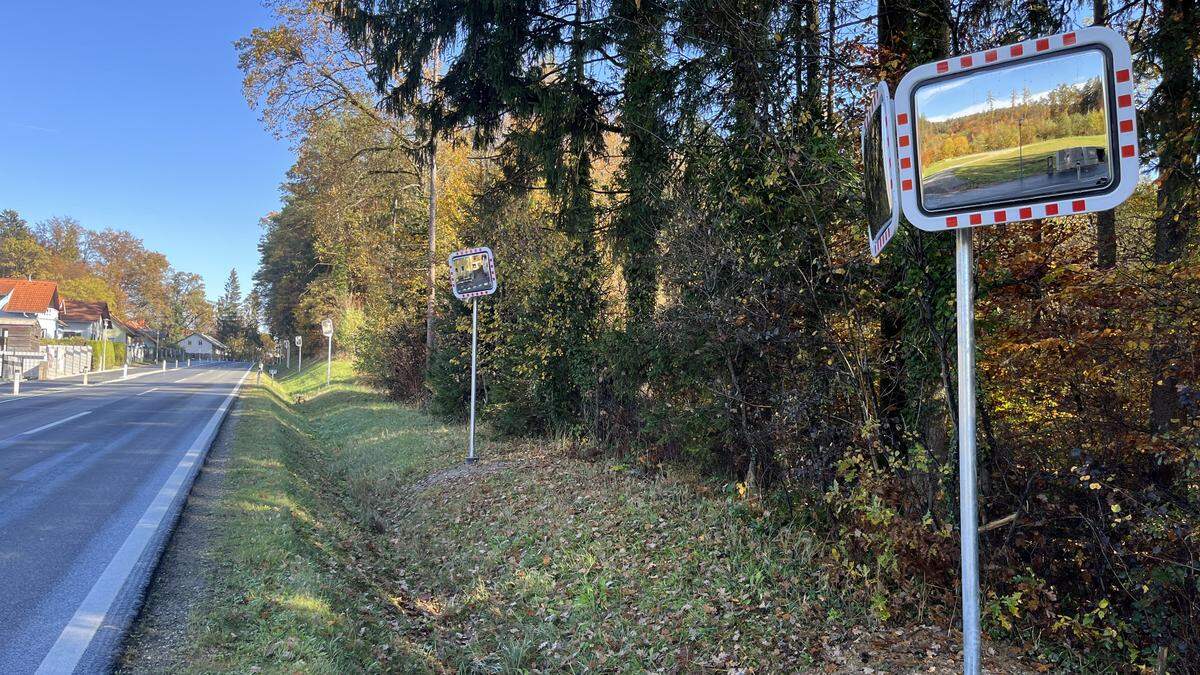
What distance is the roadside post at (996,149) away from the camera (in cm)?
213

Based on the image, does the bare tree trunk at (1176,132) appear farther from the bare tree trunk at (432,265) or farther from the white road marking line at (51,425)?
the white road marking line at (51,425)

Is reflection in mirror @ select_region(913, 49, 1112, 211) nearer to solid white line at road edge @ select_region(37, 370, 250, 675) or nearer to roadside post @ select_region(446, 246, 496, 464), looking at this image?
solid white line at road edge @ select_region(37, 370, 250, 675)

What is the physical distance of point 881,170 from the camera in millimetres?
2662

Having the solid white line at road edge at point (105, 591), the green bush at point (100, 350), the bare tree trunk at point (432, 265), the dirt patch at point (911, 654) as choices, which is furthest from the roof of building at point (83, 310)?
the dirt patch at point (911, 654)

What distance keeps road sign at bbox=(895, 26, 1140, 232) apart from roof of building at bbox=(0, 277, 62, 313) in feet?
234

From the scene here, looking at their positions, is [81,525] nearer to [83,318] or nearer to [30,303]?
[30,303]

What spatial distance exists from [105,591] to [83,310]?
79.0m

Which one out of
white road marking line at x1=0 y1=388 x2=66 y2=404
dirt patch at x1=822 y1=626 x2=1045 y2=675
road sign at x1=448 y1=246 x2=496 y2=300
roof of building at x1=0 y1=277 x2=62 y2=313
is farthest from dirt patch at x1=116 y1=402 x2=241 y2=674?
roof of building at x1=0 y1=277 x2=62 y2=313

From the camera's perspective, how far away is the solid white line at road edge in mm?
3543

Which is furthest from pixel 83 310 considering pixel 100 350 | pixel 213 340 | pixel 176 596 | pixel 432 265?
pixel 176 596

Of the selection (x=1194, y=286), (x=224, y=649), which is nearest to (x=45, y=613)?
(x=224, y=649)

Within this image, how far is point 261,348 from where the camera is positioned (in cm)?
9956

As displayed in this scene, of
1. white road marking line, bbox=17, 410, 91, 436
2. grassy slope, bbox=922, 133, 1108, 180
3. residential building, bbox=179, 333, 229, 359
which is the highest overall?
residential building, bbox=179, 333, 229, 359

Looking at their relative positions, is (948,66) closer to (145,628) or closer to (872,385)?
(872,385)
